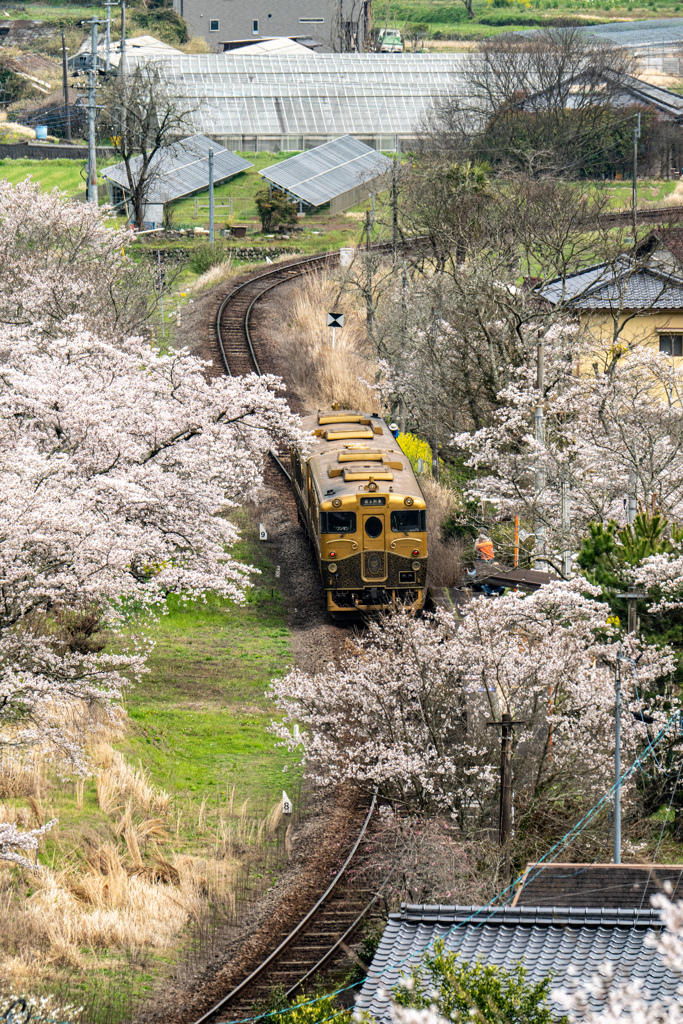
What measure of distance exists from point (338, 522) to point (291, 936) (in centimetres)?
937

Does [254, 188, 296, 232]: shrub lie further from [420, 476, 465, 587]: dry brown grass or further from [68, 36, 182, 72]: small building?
[420, 476, 465, 587]: dry brown grass

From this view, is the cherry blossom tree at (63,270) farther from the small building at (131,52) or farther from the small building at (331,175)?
the small building at (131,52)

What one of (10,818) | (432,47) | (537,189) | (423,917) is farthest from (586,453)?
(432,47)

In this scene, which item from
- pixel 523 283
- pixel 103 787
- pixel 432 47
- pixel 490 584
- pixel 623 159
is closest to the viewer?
pixel 103 787

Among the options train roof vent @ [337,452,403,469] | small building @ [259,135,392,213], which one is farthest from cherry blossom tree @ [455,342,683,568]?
small building @ [259,135,392,213]

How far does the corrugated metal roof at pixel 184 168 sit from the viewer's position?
65.4 m

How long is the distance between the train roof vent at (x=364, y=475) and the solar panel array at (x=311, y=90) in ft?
176

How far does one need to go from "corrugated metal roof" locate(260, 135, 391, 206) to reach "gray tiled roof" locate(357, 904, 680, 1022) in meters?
54.4

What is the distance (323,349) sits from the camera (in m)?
45.0

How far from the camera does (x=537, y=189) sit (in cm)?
4759

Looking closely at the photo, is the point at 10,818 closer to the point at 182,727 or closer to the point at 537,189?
the point at 182,727

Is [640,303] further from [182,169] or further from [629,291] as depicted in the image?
[182,169]

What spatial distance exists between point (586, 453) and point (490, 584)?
358cm

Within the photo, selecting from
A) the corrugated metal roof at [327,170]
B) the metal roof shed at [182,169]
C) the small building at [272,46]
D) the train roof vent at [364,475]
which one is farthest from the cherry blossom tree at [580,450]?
the small building at [272,46]
